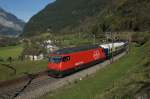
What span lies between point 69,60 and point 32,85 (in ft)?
22.3

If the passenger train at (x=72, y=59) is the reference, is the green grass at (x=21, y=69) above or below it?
below

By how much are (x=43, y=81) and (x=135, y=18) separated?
3571cm

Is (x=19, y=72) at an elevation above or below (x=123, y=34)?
below

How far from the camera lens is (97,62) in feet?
156

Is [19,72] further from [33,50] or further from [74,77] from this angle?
[33,50]

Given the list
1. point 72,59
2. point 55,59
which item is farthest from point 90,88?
point 72,59

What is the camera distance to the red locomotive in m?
35.9

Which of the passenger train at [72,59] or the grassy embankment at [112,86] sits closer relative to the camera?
the grassy embankment at [112,86]

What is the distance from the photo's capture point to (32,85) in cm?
3359

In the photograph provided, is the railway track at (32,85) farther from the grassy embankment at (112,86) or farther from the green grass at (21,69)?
the grassy embankment at (112,86)

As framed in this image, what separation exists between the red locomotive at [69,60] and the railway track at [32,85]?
995mm

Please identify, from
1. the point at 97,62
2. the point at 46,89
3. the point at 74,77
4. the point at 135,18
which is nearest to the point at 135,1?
the point at 135,18

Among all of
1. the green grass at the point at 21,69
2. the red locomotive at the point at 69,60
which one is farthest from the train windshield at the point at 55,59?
the green grass at the point at 21,69

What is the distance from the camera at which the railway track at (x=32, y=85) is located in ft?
95.9
